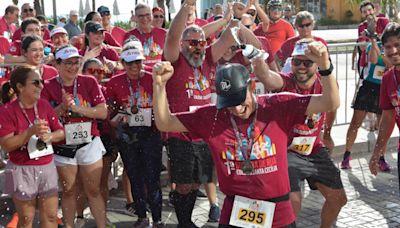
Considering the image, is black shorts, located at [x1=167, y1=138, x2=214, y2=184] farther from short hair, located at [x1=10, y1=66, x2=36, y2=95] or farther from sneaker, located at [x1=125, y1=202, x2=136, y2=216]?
short hair, located at [x1=10, y1=66, x2=36, y2=95]

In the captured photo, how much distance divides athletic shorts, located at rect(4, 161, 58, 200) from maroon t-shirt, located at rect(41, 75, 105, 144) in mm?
694

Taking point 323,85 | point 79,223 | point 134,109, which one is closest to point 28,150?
point 134,109

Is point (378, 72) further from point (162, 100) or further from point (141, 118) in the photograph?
point (162, 100)

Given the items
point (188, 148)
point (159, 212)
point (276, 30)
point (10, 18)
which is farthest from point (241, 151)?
point (10, 18)

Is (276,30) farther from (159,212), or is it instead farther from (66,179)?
(66,179)

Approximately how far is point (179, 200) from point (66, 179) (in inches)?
43.6

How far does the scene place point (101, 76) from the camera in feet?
23.6

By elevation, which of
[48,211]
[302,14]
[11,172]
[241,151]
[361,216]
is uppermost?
[302,14]

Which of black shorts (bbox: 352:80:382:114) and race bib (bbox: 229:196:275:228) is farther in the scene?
black shorts (bbox: 352:80:382:114)

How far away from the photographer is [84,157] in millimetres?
6117

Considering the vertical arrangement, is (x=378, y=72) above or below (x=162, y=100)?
below

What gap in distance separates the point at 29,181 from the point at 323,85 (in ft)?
8.91

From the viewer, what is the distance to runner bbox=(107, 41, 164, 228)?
261 inches

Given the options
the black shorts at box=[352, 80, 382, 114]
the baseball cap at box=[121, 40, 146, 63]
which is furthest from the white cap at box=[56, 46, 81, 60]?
the black shorts at box=[352, 80, 382, 114]
